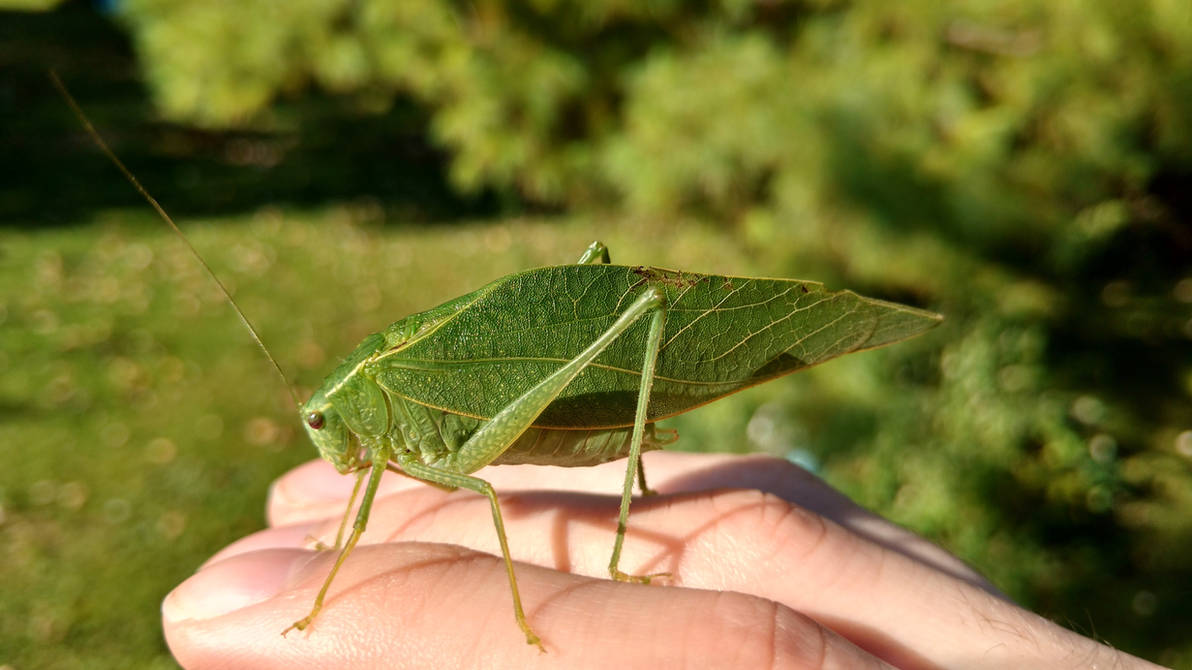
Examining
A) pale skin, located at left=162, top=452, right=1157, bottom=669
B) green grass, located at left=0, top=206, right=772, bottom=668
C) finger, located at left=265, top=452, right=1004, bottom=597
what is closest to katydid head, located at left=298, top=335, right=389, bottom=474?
pale skin, located at left=162, top=452, right=1157, bottom=669

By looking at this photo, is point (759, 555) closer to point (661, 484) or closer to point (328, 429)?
point (661, 484)

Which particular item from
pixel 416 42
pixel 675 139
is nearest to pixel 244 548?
pixel 675 139

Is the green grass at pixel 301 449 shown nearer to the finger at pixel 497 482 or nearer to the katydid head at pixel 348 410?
the finger at pixel 497 482

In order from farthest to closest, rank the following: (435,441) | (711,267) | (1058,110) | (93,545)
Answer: (711,267)
(1058,110)
(93,545)
(435,441)

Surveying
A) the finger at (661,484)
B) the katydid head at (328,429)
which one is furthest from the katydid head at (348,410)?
the finger at (661,484)

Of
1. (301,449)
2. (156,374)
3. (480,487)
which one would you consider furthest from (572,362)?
(156,374)

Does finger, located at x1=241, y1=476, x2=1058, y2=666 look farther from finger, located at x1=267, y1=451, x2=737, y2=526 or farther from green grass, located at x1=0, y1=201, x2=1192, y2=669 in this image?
green grass, located at x1=0, y1=201, x2=1192, y2=669

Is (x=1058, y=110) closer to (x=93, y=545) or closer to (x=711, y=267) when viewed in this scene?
(x=711, y=267)
